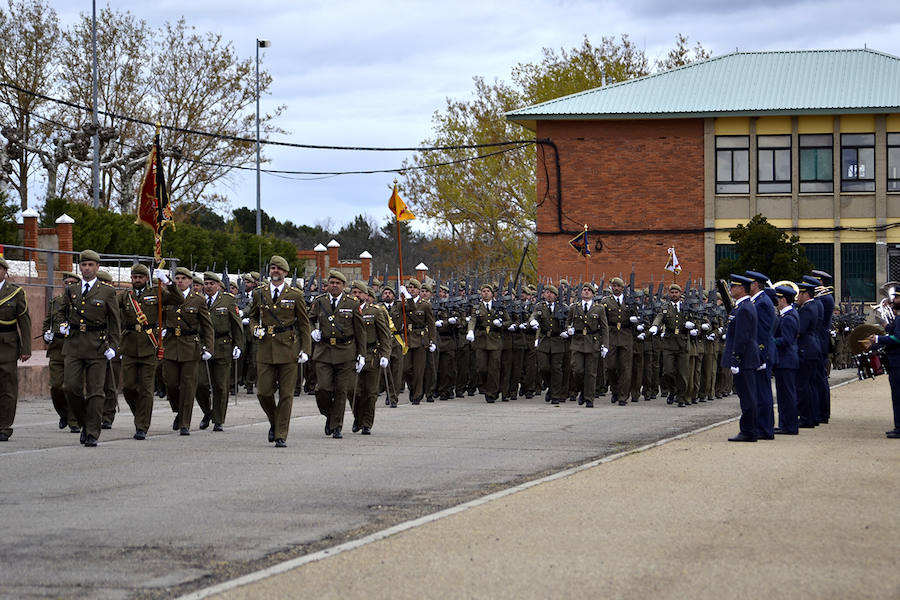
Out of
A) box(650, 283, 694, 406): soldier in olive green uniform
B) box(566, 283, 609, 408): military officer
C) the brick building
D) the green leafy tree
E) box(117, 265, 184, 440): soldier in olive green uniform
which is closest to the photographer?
box(117, 265, 184, 440): soldier in olive green uniform

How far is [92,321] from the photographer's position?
617 inches

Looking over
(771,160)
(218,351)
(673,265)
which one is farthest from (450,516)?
(771,160)

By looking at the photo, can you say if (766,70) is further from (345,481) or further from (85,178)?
(345,481)

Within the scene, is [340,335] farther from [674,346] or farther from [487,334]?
[674,346]

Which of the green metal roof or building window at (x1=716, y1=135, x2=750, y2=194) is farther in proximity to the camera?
building window at (x1=716, y1=135, x2=750, y2=194)

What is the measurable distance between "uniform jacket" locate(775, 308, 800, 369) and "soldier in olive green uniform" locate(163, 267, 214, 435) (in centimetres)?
720

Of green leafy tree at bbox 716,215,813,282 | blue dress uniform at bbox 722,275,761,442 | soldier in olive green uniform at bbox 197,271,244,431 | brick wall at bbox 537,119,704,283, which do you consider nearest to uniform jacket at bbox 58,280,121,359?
soldier in olive green uniform at bbox 197,271,244,431

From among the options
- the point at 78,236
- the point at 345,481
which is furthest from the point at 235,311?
the point at 78,236

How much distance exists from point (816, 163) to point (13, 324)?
39.7m

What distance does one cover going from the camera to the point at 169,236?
38.2 metres

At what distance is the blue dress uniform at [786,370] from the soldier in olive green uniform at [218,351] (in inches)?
274

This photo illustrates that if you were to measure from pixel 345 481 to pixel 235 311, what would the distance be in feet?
22.2

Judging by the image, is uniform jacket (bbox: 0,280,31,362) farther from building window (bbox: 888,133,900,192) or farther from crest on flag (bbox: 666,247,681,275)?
building window (bbox: 888,133,900,192)

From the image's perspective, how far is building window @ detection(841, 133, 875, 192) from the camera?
166 feet
